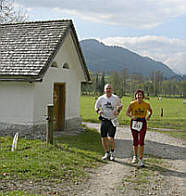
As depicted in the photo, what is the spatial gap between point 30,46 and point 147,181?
8937 millimetres

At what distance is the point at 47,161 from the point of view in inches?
353

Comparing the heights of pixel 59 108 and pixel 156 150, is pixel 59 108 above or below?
above

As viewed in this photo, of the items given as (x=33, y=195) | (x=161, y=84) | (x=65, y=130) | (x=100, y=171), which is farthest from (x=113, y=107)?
(x=161, y=84)

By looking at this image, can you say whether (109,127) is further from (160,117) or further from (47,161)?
(160,117)

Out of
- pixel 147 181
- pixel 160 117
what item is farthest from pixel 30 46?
pixel 160 117

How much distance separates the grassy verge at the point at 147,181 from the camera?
722 centimetres

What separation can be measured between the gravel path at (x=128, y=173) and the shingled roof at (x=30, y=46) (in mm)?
4547

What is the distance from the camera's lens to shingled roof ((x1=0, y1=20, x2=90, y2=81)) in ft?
44.4

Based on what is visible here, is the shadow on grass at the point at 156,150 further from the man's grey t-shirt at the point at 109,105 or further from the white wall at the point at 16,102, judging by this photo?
the white wall at the point at 16,102

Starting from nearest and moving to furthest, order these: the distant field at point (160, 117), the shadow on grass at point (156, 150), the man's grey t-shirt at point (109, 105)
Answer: the man's grey t-shirt at point (109, 105) < the shadow on grass at point (156, 150) < the distant field at point (160, 117)

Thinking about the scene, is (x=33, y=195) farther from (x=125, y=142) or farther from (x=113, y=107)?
(x=125, y=142)

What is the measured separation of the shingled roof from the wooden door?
6.20 ft

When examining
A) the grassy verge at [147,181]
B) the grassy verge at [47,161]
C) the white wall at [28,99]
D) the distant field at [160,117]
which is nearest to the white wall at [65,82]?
the white wall at [28,99]

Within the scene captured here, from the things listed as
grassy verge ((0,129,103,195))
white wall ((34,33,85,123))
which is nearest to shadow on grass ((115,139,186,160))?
grassy verge ((0,129,103,195))
